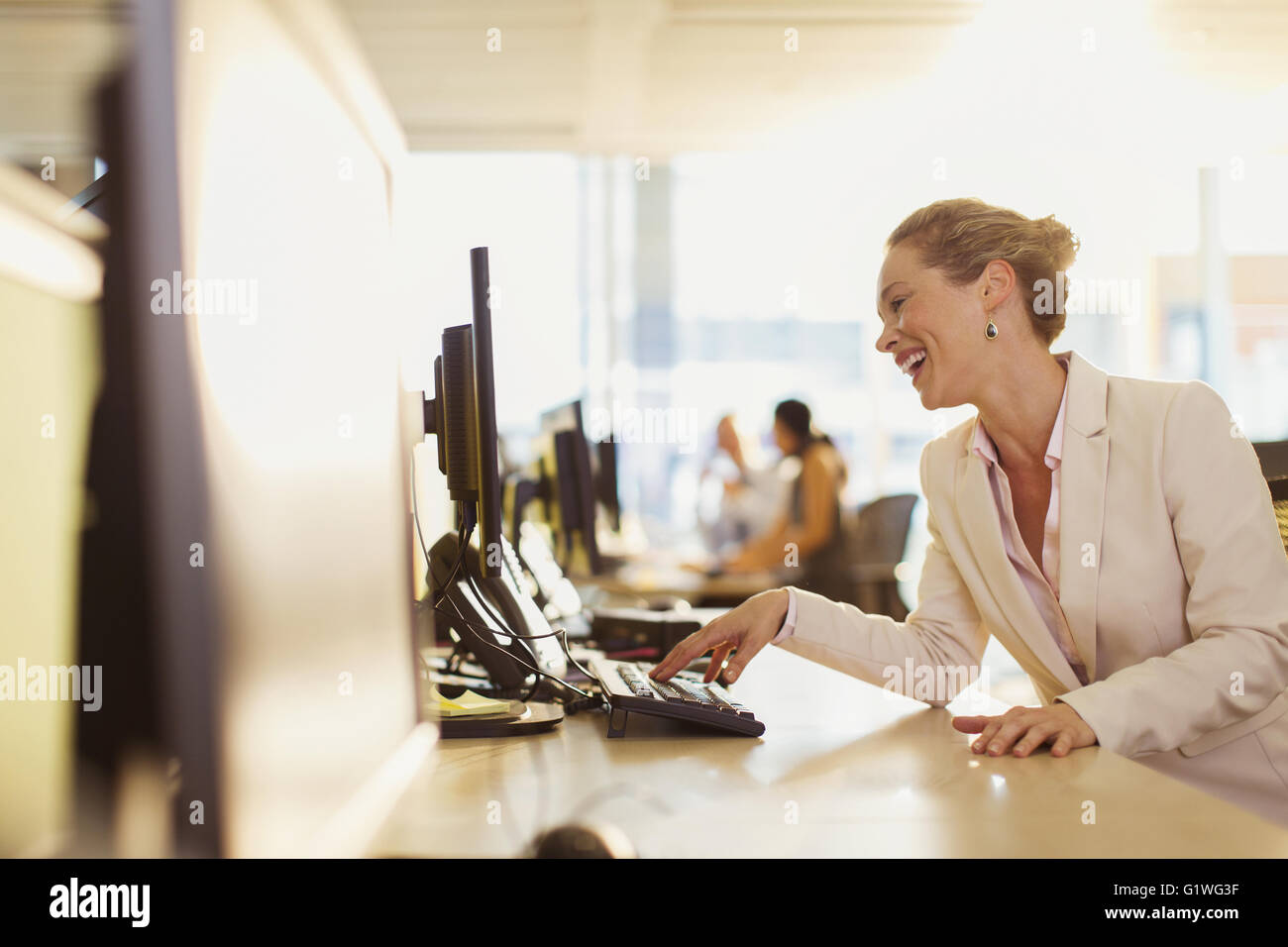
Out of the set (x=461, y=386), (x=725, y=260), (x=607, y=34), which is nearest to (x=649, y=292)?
(x=725, y=260)

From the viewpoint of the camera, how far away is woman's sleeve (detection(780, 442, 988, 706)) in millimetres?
1422

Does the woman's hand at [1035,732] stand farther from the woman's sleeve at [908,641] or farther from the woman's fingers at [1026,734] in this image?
the woman's sleeve at [908,641]

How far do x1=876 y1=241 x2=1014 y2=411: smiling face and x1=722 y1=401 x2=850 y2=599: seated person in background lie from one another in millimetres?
2622

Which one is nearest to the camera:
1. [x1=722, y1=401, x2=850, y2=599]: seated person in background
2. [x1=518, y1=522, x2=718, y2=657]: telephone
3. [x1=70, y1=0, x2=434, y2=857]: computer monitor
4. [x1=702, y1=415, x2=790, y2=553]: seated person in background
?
[x1=70, y1=0, x2=434, y2=857]: computer monitor

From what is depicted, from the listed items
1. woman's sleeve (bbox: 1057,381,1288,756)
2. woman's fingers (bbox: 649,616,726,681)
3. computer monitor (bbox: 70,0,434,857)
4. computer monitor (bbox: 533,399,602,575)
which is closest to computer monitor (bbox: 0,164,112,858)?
computer monitor (bbox: 70,0,434,857)

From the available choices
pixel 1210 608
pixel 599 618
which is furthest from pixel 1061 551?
pixel 599 618

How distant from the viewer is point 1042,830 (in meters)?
0.81

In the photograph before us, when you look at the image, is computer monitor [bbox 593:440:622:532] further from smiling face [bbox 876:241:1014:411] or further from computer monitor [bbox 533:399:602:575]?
smiling face [bbox 876:241:1014:411]

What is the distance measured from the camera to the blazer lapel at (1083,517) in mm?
1337

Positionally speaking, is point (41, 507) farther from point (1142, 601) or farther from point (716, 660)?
point (1142, 601)

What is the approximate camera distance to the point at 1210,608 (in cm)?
124

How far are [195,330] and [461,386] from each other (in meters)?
0.56

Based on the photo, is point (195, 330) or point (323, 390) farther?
point (323, 390)
